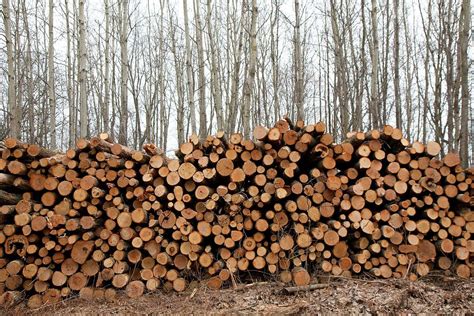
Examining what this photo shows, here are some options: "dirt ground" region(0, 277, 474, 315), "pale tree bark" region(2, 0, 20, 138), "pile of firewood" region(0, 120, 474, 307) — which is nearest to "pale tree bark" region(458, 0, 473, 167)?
"pile of firewood" region(0, 120, 474, 307)

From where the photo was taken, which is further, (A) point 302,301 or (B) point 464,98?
(B) point 464,98

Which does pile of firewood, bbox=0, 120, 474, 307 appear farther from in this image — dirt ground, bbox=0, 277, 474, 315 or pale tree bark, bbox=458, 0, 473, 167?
pale tree bark, bbox=458, 0, 473, 167

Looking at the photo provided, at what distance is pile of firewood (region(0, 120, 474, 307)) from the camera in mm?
4684

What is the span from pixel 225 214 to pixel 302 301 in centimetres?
129

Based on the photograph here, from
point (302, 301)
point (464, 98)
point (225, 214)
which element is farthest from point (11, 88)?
point (464, 98)

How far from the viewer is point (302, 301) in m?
4.33

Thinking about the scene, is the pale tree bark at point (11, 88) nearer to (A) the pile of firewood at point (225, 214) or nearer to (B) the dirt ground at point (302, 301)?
(A) the pile of firewood at point (225, 214)

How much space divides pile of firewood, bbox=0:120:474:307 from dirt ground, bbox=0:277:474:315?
0.51 feet

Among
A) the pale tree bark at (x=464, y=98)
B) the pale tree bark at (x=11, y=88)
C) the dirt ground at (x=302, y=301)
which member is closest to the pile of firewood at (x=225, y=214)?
the dirt ground at (x=302, y=301)

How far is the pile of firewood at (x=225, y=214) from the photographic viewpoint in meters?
4.68

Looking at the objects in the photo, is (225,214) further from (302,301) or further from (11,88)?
(11,88)

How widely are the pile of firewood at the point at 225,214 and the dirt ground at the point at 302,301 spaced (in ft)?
0.51

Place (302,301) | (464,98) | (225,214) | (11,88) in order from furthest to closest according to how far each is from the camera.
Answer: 1. (11,88)
2. (464,98)
3. (225,214)
4. (302,301)

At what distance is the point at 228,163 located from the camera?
15.6 ft
